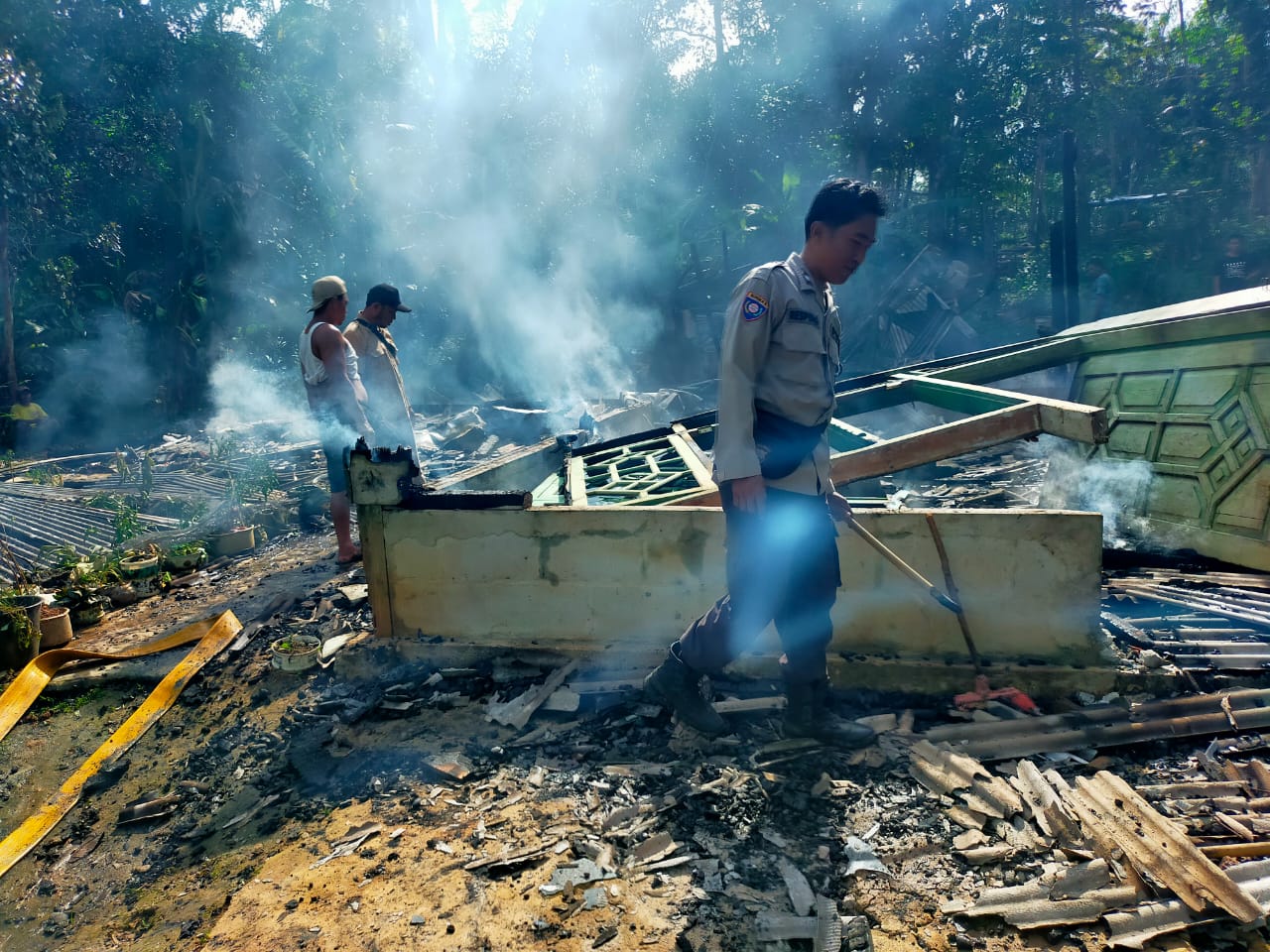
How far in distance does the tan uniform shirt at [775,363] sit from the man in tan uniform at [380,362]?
3.83 meters

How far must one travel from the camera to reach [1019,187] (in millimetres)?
22219

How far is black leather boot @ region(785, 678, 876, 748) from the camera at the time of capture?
3.07 metres

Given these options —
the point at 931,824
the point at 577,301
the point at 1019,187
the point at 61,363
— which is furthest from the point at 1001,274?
the point at 61,363

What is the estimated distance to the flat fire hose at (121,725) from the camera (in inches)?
123

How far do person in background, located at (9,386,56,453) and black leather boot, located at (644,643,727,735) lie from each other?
17.2 meters

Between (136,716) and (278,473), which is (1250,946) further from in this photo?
(278,473)

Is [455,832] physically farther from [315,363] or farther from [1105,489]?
[1105,489]

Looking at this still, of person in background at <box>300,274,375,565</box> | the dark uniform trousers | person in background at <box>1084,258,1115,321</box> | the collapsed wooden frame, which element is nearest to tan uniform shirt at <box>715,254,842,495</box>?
the dark uniform trousers

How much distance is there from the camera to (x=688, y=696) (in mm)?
3188

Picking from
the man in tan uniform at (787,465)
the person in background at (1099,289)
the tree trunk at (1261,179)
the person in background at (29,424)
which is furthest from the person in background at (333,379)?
the tree trunk at (1261,179)

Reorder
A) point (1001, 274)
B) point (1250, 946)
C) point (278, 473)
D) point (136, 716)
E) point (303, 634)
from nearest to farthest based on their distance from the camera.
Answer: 1. point (1250, 946)
2. point (136, 716)
3. point (303, 634)
4. point (278, 473)
5. point (1001, 274)

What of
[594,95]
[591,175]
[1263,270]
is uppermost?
[594,95]

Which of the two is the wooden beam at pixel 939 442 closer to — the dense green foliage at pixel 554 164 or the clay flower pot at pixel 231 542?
the clay flower pot at pixel 231 542

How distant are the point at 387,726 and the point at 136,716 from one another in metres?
1.60
